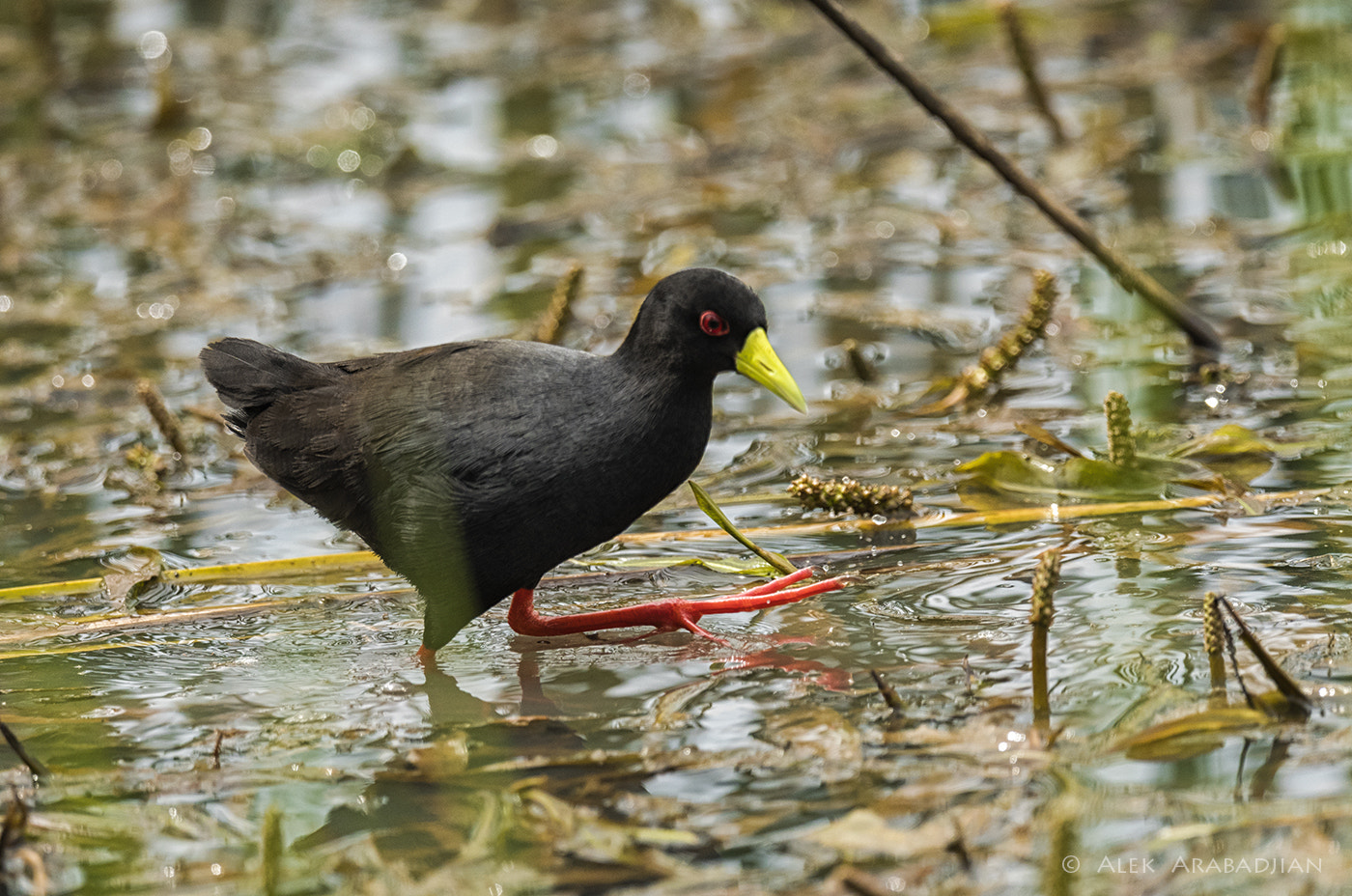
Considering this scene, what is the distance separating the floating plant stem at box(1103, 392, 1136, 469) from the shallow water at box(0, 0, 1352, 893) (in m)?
0.16

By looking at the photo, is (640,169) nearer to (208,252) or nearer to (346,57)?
(208,252)

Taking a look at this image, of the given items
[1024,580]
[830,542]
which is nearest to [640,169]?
[830,542]

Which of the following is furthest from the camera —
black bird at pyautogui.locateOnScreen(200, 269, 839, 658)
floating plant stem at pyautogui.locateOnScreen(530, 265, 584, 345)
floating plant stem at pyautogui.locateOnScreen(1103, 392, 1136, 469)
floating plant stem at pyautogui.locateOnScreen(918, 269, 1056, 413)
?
floating plant stem at pyautogui.locateOnScreen(530, 265, 584, 345)

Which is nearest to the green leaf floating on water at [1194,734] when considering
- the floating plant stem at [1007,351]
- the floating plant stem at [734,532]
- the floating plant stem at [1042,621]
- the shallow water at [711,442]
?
the shallow water at [711,442]

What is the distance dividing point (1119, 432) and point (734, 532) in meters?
1.00

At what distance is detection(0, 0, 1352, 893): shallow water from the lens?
2.59 meters

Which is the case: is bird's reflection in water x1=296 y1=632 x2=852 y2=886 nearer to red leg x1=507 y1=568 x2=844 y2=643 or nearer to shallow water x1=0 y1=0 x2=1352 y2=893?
shallow water x1=0 y1=0 x2=1352 y2=893

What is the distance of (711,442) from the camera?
4828 millimetres

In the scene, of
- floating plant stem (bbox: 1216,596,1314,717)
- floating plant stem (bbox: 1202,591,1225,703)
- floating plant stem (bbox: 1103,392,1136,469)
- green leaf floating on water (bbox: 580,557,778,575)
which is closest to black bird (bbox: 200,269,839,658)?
green leaf floating on water (bbox: 580,557,778,575)

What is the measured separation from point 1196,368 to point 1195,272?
0.93 m

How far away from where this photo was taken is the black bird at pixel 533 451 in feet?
11.3

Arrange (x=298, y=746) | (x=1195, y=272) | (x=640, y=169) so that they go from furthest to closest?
1. (x=640, y=169)
2. (x=1195, y=272)
3. (x=298, y=746)

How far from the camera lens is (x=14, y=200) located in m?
7.63

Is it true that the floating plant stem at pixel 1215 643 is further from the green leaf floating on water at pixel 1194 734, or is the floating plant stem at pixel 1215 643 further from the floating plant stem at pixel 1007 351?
the floating plant stem at pixel 1007 351
